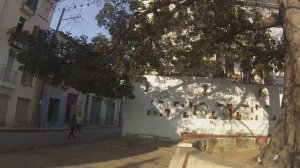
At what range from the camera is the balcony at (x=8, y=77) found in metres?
29.4

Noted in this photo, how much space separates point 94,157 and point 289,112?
7557 mm

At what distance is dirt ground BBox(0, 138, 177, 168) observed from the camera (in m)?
12.2

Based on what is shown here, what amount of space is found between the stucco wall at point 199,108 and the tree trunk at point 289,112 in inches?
541

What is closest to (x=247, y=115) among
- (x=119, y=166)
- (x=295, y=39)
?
(x=119, y=166)

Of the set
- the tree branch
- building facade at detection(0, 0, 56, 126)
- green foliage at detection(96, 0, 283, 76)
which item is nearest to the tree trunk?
the tree branch

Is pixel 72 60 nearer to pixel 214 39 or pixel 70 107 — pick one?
pixel 214 39

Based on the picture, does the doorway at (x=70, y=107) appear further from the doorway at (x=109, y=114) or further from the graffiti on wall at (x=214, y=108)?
the graffiti on wall at (x=214, y=108)

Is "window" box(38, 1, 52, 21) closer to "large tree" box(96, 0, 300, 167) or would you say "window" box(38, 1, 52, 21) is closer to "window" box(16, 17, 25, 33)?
"window" box(16, 17, 25, 33)

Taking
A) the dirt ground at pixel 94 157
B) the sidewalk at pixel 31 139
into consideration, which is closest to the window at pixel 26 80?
the sidewalk at pixel 31 139

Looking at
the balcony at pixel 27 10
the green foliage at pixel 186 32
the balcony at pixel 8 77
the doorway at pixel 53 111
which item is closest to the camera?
the green foliage at pixel 186 32

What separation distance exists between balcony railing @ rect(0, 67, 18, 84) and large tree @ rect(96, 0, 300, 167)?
1213cm

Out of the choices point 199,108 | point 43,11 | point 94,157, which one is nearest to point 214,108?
point 199,108

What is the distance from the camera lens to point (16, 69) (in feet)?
103

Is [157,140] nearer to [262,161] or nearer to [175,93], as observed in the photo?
[175,93]
